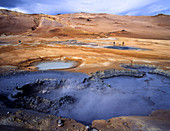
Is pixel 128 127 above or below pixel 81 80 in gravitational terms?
below

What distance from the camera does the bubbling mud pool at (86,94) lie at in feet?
12.1

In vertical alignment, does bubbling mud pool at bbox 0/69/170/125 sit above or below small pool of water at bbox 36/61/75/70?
below

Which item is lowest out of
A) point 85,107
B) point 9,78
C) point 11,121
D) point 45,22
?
point 85,107

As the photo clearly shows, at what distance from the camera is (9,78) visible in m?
5.00

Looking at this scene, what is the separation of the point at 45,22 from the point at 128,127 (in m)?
29.2

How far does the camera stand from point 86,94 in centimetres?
445

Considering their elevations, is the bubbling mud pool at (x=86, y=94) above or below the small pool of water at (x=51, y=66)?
below

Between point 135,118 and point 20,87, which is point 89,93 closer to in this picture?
point 135,118

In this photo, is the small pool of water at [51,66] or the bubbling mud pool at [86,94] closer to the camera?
the bubbling mud pool at [86,94]

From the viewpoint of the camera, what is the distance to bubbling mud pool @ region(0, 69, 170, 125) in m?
3.69

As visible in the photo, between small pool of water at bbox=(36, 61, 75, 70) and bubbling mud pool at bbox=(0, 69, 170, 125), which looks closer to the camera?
bubbling mud pool at bbox=(0, 69, 170, 125)

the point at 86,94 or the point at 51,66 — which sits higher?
the point at 51,66

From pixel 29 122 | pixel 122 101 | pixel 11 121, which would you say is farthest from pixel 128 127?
pixel 11 121

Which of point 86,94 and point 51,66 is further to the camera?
point 51,66
